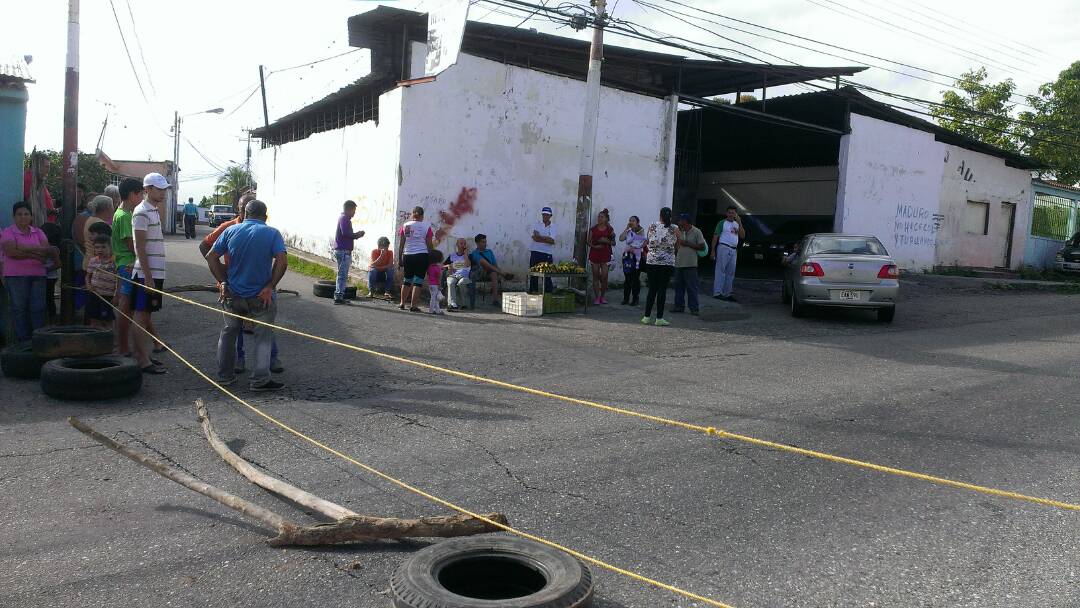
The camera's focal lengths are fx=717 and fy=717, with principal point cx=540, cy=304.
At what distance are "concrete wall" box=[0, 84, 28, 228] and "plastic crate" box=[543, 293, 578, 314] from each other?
7573mm

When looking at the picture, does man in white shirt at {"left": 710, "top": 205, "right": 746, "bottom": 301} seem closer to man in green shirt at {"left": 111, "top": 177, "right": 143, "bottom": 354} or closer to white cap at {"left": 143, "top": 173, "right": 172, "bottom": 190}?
white cap at {"left": 143, "top": 173, "right": 172, "bottom": 190}

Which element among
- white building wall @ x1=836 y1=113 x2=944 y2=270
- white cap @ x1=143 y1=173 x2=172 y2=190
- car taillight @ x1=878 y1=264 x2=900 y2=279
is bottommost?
car taillight @ x1=878 y1=264 x2=900 y2=279

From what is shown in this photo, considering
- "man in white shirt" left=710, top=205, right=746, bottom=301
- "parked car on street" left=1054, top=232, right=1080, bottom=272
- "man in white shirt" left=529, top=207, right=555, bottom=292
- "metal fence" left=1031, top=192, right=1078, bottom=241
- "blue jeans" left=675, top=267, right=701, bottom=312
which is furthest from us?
"metal fence" left=1031, top=192, right=1078, bottom=241

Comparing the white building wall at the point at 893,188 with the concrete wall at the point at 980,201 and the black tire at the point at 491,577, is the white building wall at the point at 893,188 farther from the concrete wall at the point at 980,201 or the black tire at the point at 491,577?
the black tire at the point at 491,577

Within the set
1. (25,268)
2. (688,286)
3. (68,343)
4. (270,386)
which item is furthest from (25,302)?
(688,286)

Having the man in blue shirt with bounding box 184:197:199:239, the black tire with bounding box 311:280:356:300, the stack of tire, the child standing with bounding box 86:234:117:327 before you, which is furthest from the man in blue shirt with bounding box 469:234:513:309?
the man in blue shirt with bounding box 184:197:199:239

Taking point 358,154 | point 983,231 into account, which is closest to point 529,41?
point 358,154

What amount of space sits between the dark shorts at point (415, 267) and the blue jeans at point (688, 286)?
445cm

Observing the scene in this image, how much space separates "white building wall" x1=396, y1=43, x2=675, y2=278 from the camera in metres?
13.4

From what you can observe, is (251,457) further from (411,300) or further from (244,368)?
(411,300)

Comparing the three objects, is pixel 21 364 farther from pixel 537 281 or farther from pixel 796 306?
pixel 796 306

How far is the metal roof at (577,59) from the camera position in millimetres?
13773

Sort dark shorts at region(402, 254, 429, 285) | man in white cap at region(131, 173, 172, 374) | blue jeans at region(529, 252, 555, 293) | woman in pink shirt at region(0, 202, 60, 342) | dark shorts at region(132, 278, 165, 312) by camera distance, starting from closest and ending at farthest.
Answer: man in white cap at region(131, 173, 172, 374), dark shorts at region(132, 278, 165, 312), woman in pink shirt at region(0, 202, 60, 342), dark shorts at region(402, 254, 429, 285), blue jeans at region(529, 252, 555, 293)

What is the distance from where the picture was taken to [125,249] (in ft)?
23.3
